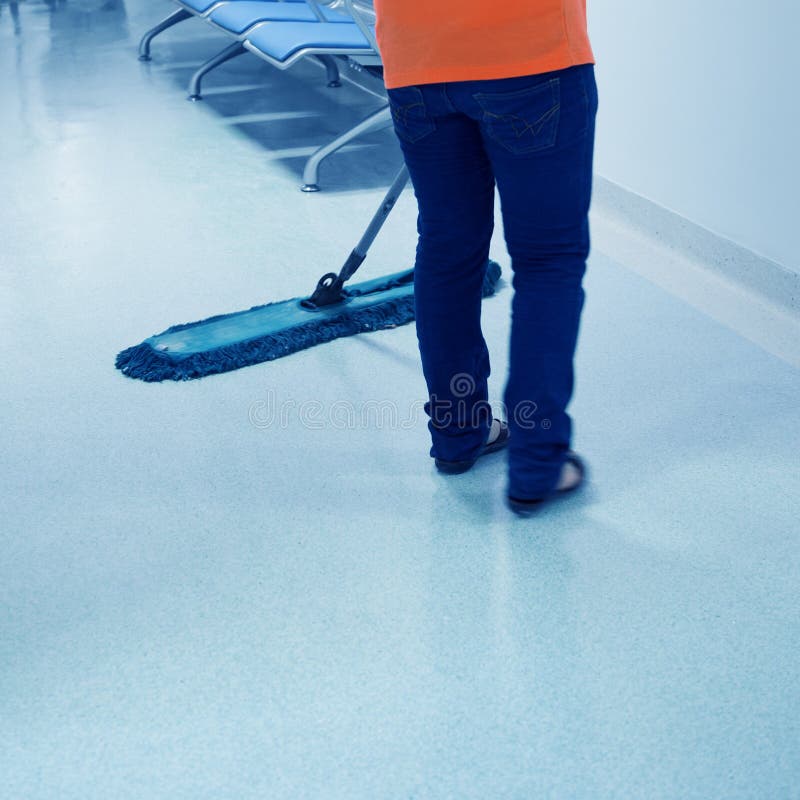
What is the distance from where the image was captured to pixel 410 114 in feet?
4.10

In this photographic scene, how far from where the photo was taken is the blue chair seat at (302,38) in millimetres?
2598

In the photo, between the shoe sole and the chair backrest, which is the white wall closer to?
the chair backrest

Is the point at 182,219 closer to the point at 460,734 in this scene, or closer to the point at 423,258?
the point at 423,258

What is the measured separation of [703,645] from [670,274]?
1154 millimetres

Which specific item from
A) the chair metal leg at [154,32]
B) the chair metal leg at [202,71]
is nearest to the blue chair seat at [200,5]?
the chair metal leg at [202,71]

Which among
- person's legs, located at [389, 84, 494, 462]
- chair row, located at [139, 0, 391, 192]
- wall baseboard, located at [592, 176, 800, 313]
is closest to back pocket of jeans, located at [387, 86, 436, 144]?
person's legs, located at [389, 84, 494, 462]

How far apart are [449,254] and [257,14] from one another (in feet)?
6.38

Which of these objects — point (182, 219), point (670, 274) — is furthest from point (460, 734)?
point (182, 219)

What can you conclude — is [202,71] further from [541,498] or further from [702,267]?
[541,498]

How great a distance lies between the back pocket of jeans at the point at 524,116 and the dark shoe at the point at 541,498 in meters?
0.45

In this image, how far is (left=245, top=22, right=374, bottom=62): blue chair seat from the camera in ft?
8.52

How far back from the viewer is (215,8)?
3125 mm

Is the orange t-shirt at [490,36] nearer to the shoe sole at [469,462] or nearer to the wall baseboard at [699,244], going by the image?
the shoe sole at [469,462]

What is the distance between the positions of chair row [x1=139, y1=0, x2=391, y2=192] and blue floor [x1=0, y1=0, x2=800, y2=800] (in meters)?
0.56
